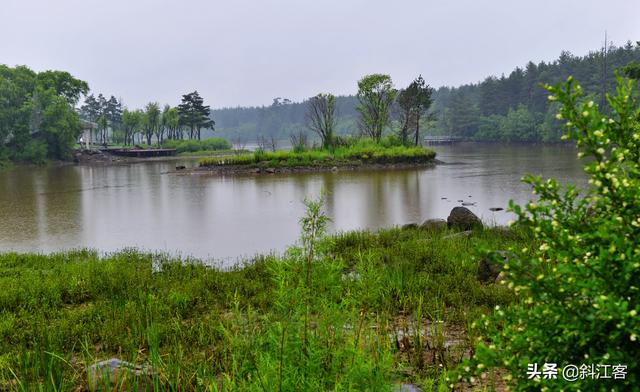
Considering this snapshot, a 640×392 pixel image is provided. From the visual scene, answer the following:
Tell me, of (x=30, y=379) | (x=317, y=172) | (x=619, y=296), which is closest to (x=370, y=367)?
(x=619, y=296)

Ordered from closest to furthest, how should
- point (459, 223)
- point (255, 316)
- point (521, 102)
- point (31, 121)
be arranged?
point (255, 316)
point (459, 223)
point (31, 121)
point (521, 102)

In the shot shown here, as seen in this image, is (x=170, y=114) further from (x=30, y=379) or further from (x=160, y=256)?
(x=30, y=379)

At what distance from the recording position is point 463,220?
10.6m

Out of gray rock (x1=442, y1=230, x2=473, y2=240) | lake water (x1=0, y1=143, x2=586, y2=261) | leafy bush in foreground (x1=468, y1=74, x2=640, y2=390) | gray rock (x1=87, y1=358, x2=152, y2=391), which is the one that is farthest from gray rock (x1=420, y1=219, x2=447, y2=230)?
leafy bush in foreground (x1=468, y1=74, x2=640, y2=390)

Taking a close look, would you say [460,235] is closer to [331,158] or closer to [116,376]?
[116,376]

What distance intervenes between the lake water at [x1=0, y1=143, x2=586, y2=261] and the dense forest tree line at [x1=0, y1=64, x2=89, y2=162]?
17.6m

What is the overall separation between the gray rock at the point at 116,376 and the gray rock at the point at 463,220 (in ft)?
25.8

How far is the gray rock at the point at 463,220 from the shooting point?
10461 millimetres

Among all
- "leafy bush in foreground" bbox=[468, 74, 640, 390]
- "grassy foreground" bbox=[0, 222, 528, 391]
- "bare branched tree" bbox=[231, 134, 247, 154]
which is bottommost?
"grassy foreground" bbox=[0, 222, 528, 391]

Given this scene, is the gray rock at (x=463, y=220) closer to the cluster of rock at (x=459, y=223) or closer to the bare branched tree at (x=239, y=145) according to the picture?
the cluster of rock at (x=459, y=223)

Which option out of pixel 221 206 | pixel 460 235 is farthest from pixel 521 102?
pixel 460 235

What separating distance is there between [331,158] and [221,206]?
1583cm

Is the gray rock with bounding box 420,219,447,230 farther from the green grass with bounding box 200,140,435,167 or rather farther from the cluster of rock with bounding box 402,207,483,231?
the green grass with bounding box 200,140,435,167

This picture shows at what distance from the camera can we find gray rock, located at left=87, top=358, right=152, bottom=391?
3576 mm
